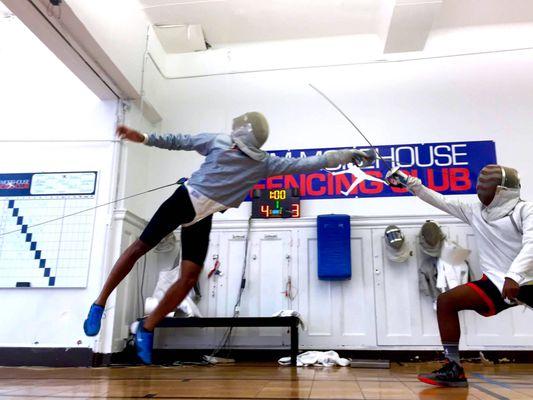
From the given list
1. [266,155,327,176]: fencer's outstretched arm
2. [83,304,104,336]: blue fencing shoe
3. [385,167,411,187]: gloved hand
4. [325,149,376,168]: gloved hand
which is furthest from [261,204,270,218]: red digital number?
[83,304,104,336]: blue fencing shoe

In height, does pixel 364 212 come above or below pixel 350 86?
below

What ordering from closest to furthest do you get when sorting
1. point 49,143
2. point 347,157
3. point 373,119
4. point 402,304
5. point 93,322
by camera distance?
point 93,322 < point 347,157 < point 402,304 < point 49,143 < point 373,119

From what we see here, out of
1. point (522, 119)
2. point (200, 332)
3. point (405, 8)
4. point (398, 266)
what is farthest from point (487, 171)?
point (200, 332)

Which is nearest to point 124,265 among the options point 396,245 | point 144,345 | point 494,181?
point 144,345

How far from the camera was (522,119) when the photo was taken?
549cm

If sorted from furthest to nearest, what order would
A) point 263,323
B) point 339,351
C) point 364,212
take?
point 364,212 → point 339,351 → point 263,323

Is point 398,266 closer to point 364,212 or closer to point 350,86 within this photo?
point 364,212

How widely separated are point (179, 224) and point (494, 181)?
2.00 metres

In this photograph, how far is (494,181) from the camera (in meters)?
2.91

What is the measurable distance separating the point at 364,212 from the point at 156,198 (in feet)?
8.63

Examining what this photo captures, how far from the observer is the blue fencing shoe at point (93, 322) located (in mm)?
2461

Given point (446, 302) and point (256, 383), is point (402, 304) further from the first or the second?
point (256, 383)

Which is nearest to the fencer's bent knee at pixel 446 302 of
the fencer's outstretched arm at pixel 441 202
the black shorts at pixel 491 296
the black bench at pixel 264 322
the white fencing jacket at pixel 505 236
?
the black shorts at pixel 491 296

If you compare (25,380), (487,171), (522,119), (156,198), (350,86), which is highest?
(350,86)
